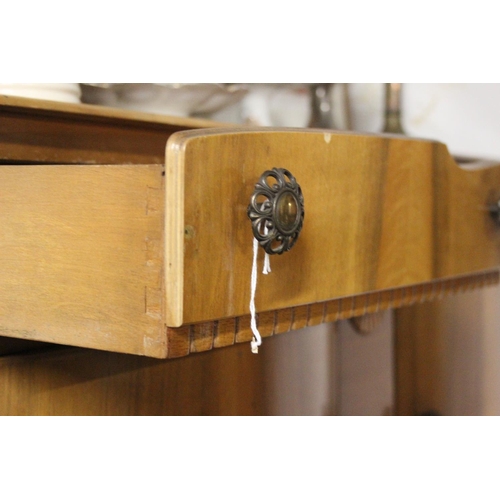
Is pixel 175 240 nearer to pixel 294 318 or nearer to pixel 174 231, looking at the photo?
pixel 174 231

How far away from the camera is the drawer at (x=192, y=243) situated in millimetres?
334

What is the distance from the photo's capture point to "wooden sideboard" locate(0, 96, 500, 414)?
13.3 inches

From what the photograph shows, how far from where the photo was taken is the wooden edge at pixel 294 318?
0.35 metres

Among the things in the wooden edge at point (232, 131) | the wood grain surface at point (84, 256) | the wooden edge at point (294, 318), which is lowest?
the wooden edge at point (294, 318)

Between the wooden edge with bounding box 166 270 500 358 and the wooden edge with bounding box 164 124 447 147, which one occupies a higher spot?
the wooden edge with bounding box 164 124 447 147

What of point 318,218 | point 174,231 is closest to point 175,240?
point 174,231

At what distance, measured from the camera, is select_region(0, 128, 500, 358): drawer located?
1.10 feet

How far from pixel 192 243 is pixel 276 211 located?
0.16 feet

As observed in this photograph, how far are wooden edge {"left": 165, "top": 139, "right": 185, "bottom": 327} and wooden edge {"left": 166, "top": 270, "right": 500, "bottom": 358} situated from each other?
0.02 m

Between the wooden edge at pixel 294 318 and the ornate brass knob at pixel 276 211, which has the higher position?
the ornate brass knob at pixel 276 211

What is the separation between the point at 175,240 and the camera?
326 millimetres

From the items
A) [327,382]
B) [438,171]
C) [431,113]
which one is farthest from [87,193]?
[431,113]

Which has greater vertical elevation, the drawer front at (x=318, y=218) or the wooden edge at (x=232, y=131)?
the wooden edge at (x=232, y=131)

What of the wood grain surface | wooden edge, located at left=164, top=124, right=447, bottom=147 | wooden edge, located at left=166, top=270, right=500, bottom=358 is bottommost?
wooden edge, located at left=166, top=270, right=500, bottom=358
